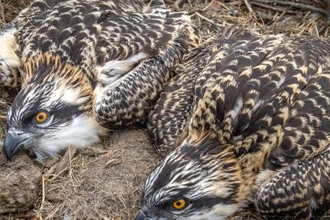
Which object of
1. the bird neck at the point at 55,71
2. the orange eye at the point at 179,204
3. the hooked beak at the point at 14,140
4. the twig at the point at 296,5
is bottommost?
the twig at the point at 296,5

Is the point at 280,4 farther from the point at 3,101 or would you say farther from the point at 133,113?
the point at 3,101

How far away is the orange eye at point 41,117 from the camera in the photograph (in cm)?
752

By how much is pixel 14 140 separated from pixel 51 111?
45 cm

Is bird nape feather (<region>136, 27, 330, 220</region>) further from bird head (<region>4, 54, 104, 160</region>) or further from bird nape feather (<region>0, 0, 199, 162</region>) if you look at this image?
bird head (<region>4, 54, 104, 160</region>)

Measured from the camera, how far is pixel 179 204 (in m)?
6.76

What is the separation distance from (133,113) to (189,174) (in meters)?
1.22

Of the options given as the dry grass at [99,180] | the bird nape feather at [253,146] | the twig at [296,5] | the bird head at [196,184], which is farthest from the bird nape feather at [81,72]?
the twig at [296,5]

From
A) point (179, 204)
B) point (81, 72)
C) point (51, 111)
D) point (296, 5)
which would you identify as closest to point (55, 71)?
point (81, 72)

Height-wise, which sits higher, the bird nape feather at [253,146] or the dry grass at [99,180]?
the bird nape feather at [253,146]

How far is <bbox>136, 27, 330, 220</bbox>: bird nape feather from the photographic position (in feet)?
21.8

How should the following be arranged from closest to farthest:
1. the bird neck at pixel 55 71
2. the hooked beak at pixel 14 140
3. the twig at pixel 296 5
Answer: the hooked beak at pixel 14 140 < the bird neck at pixel 55 71 < the twig at pixel 296 5

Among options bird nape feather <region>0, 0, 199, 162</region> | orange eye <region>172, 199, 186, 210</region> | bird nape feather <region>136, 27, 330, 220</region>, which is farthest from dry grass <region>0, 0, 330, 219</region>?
orange eye <region>172, 199, 186, 210</region>

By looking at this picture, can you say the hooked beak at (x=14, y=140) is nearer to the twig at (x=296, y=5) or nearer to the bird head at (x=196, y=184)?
the bird head at (x=196, y=184)

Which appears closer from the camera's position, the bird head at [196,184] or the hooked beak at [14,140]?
the bird head at [196,184]
